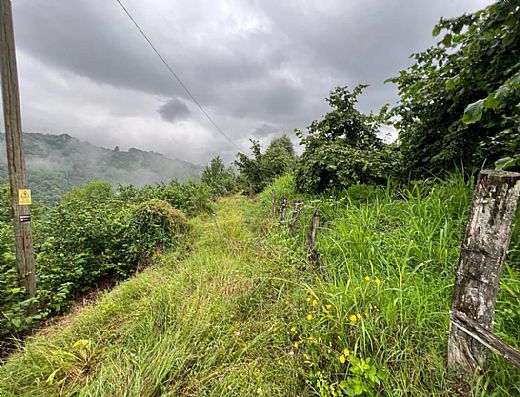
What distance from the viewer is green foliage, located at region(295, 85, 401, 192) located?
11.7 ft

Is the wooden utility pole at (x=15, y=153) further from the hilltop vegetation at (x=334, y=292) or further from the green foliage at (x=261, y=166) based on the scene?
the green foliage at (x=261, y=166)

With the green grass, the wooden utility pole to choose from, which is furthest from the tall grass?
the wooden utility pole

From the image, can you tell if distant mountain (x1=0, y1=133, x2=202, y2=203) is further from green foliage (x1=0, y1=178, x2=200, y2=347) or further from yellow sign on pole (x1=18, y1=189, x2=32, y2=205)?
yellow sign on pole (x1=18, y1=189, x2=32, y2=205)

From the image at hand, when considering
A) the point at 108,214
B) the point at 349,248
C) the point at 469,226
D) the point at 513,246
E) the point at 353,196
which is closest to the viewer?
the point at 469,226

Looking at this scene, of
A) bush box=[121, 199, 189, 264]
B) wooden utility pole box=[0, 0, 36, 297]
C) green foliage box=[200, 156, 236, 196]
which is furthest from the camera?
green foliage box=[200, 156, 236, 196]

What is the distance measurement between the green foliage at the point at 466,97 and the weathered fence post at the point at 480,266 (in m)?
0.60

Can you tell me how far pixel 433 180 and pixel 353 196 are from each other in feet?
3.26

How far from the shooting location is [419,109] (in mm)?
2812

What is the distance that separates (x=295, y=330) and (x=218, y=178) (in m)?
13.7

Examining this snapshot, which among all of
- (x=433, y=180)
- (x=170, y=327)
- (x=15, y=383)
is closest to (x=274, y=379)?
(x=170, y=327)

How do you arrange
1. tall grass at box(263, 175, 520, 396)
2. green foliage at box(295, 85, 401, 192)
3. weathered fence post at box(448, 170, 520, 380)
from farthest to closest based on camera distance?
green foliage at box(295, 85, 401, 192), tall grass at box(263, 175, 520, 396), weathered fence post at box(448, 170, 520, 380)

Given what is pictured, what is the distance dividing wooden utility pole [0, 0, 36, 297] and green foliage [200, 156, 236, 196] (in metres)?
9.91

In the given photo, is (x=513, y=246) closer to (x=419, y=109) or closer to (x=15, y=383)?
(x=419, y=109)

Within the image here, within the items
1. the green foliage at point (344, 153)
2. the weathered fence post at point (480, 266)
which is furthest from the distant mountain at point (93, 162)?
the weathered fence post at point (480, 266)
